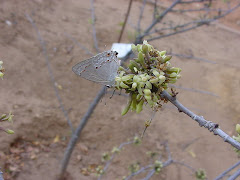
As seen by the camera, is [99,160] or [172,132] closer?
[99,160]

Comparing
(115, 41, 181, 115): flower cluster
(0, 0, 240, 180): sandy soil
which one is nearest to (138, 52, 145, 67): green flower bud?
(115, 41, 181, 115): flower cluster

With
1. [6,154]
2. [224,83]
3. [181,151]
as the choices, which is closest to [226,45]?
[224,83]

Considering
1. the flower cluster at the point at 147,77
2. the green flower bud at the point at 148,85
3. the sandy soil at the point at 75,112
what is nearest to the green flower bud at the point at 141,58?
the flower cluster at the point at 147,77

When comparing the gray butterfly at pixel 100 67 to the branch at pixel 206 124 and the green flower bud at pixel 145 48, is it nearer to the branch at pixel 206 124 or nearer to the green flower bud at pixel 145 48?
the green flower bud at pixel 145 48

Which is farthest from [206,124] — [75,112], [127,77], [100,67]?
[75,112]

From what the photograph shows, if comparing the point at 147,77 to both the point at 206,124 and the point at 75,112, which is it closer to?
the point at 206,124

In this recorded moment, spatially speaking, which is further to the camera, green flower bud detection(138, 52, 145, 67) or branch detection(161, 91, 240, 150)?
green flower bud detection(138, 52, 145, 67)

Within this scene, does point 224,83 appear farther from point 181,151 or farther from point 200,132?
point 181,151

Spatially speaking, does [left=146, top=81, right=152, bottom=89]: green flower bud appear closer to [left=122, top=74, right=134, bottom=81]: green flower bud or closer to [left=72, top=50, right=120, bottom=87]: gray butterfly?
[left=122, top=74, right=134, bottom=81]: green flower bud
